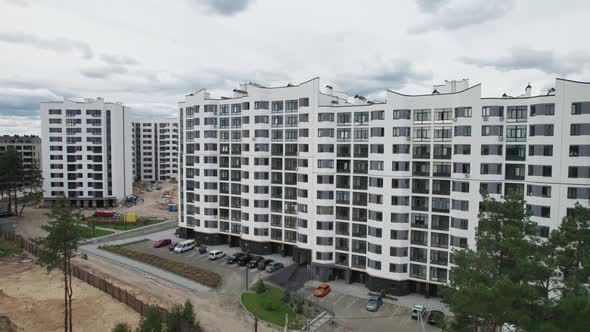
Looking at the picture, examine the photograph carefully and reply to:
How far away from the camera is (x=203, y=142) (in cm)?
7269

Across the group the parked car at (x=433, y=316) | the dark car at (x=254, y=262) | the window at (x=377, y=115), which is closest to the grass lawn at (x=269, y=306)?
the dark car at (x=254, y=262)

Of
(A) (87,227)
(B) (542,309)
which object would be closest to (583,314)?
(B) (542,309)

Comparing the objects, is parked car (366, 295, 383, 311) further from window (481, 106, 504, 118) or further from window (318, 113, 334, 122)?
window (481, 106, 504, 118)

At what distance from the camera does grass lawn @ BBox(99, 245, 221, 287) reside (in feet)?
186

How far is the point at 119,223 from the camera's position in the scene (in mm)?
93625

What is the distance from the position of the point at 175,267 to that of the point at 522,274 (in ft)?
171

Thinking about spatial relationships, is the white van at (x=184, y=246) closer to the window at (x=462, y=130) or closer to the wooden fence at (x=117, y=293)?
the wooden fence at (x=117, y=293)

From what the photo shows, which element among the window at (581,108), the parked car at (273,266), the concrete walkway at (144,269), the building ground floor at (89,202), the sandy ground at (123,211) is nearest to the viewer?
the window at (581,108)

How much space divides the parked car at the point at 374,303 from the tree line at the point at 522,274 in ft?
74.6

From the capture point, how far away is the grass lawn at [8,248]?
68262 mm

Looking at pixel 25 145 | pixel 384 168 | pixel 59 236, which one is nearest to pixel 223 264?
pixel 59 236

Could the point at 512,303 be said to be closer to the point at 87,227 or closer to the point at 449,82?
the point at 449,82

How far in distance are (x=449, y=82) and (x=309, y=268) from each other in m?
36.3

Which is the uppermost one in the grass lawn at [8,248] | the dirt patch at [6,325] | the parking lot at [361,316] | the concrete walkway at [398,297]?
the grass lawn at [8,248]
